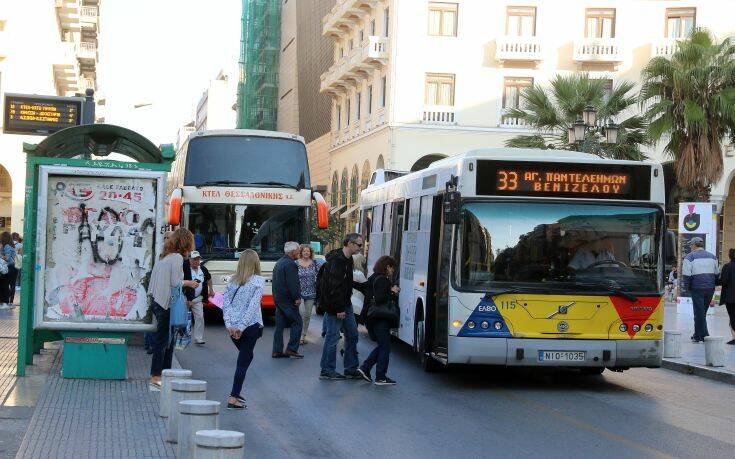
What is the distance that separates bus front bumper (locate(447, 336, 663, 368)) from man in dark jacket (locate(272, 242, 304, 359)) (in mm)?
3577

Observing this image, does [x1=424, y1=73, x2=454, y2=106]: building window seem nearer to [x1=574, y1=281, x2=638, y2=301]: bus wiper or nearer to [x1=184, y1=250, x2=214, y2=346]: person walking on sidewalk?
[x1=184, y1=250, x2=214, y2=346]: person walking on sidewalk

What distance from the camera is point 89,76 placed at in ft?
265

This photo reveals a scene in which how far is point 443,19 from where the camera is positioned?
161 ft

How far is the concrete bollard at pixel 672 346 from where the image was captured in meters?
19.1

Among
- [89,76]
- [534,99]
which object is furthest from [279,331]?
[89,76]

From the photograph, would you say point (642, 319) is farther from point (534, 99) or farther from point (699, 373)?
point (534, 99)

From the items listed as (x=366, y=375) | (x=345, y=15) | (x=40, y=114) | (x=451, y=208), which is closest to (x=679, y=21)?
(x=345, y=15)

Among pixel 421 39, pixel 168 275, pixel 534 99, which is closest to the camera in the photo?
pixel 168 275

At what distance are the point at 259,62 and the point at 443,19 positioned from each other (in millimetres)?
44512

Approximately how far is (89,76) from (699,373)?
68835mm

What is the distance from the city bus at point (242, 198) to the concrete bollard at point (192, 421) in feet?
49.3

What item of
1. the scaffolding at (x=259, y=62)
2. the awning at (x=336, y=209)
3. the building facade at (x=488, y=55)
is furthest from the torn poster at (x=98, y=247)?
the scaffolding at (x=259, y=62)

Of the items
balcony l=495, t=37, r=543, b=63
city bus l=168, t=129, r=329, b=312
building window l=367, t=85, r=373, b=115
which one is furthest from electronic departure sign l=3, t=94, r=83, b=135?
building window l=367, t=85, r=373, b=115

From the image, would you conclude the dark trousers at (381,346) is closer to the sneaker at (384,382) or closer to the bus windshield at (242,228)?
the sneaker at (384,382)
